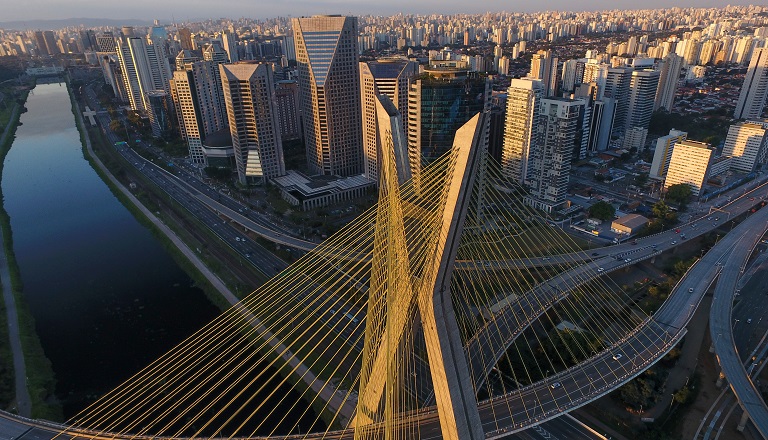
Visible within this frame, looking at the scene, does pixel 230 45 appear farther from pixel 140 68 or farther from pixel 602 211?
pixel 602 211

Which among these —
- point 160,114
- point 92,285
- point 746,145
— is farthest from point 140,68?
point 746,145

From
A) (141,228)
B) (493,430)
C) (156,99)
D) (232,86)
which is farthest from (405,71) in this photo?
(156,99)

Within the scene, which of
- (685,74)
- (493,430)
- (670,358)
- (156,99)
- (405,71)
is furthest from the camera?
(685,74)

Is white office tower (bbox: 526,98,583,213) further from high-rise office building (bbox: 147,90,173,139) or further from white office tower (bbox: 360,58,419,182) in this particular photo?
high-rise office building (bbox: 147,90,173,139)

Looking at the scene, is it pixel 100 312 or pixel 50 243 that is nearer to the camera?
pixel 100 312

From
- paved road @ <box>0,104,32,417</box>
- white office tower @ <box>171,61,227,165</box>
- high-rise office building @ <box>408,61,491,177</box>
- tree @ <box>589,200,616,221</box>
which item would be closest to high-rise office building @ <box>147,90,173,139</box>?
white office tower @ <box>171,61,227,165</box>

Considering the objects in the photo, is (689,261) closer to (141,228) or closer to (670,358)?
(670,358)
